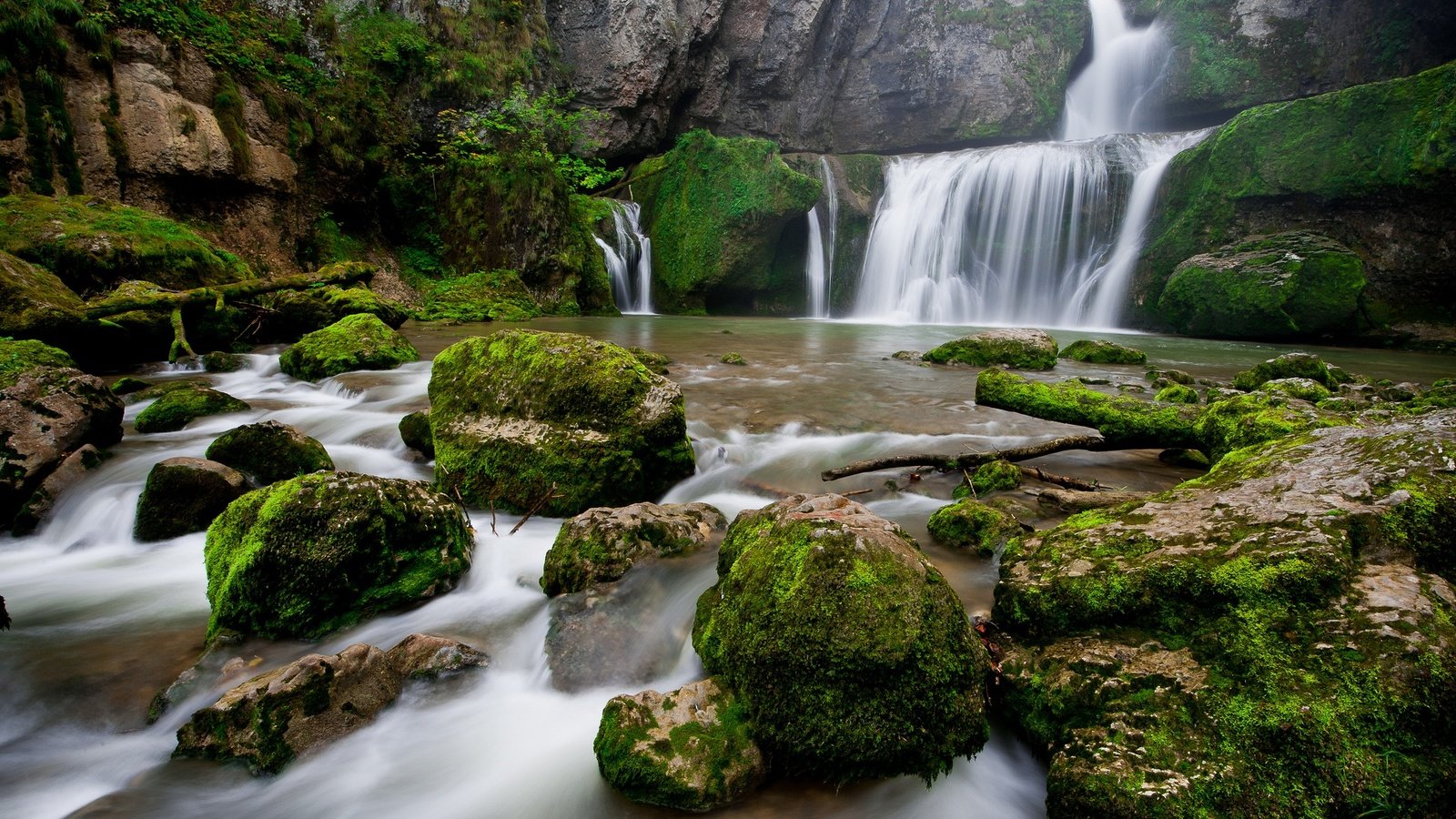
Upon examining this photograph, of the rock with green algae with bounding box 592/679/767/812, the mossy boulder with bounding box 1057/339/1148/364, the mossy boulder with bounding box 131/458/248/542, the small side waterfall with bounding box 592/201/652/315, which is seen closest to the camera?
the rock with green algae with bounding box 592/679/767/812

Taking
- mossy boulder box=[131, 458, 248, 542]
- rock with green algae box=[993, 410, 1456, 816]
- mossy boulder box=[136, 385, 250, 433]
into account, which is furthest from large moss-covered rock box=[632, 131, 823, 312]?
rock with green algae box=[993, 410, 1456, 816]

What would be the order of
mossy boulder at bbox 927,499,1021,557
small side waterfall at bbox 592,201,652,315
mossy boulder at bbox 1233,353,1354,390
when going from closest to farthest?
1. mossy boulder at bbox 927,499,1021,557
2. mossy boulder at bbox 1233,353,1354,390
3. small side waterfall at bbox 592,201,652,315

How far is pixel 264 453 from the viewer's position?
3.95 m

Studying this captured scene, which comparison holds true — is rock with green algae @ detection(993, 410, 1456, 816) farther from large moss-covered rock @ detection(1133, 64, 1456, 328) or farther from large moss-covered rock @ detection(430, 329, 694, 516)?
large moss-covered rock @ detection(1133, 64, 1456, 328)

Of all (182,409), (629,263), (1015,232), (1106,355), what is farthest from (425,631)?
(1015,232)

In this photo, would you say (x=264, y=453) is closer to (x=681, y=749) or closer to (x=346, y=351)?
(x=681, y=749)

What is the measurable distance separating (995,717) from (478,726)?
6.00 feet

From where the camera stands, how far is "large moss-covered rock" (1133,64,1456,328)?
13406mm

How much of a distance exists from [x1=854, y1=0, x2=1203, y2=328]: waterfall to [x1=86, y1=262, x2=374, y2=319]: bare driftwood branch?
595 inches

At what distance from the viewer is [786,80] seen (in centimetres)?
2706

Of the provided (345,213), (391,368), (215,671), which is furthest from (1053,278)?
(215,671)

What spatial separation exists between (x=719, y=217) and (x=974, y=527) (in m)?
17.8

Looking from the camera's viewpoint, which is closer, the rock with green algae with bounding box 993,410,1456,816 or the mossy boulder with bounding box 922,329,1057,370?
the rock with green algae with bounding box 993,410,1456,816

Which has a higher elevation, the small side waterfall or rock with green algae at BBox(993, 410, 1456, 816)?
the small side waterfall
